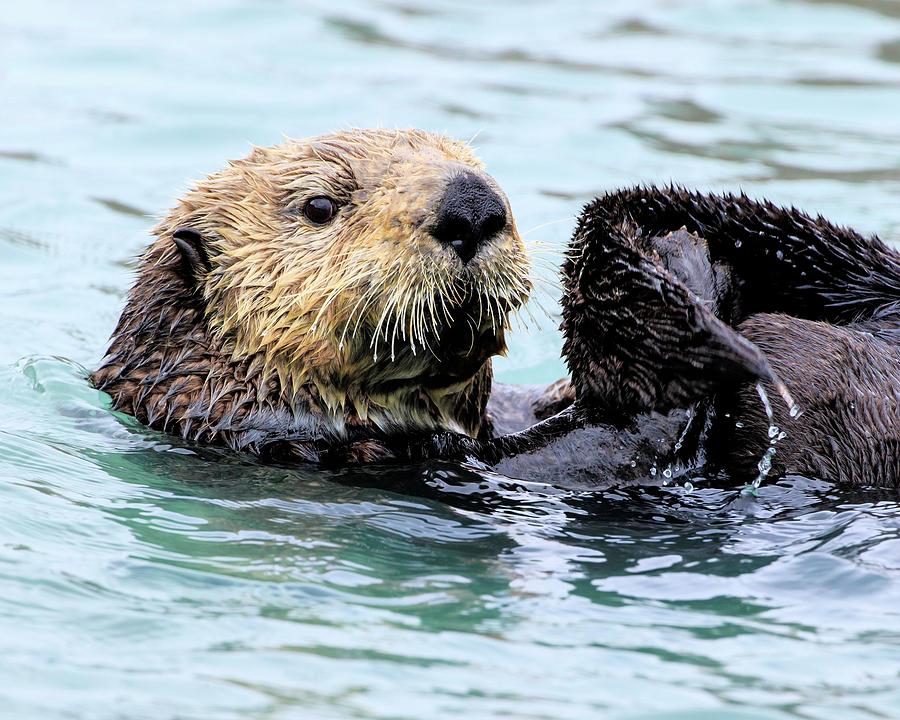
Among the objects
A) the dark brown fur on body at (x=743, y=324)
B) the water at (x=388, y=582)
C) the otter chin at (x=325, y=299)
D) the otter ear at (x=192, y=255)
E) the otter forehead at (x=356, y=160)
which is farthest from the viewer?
the otter ear at (x=192, y=255)

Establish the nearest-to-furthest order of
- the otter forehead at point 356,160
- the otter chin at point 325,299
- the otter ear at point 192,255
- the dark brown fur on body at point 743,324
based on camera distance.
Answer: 1. the dark brown fur on body at point 743,324
2. the otter chin at point 325,299
3. the otter forehead at point 356,160
4. the otter ear at point 192,255

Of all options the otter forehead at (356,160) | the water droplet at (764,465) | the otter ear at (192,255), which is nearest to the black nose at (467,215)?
the otter forehead at (356,160)

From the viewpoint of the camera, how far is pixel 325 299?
177 inches

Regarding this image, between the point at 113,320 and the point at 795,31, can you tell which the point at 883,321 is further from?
the point at 795,31

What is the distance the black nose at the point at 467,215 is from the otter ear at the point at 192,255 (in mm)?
955

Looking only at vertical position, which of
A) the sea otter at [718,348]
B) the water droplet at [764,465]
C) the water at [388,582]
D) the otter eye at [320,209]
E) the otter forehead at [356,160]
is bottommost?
the water at [388,582]

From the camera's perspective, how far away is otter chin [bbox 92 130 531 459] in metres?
4.31

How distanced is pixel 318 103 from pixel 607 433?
21.8ft

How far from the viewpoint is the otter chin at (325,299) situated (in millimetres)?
4312

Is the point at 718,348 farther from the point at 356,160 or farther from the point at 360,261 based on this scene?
the point at 356,160

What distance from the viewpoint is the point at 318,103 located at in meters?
10.5

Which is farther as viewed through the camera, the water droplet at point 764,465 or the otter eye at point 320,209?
the otter eye at point 320,209

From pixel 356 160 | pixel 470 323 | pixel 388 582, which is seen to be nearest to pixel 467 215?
pixel 470 323

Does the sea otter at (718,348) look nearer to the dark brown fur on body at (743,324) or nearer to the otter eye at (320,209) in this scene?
the dark brown fur on body at (743,324)
